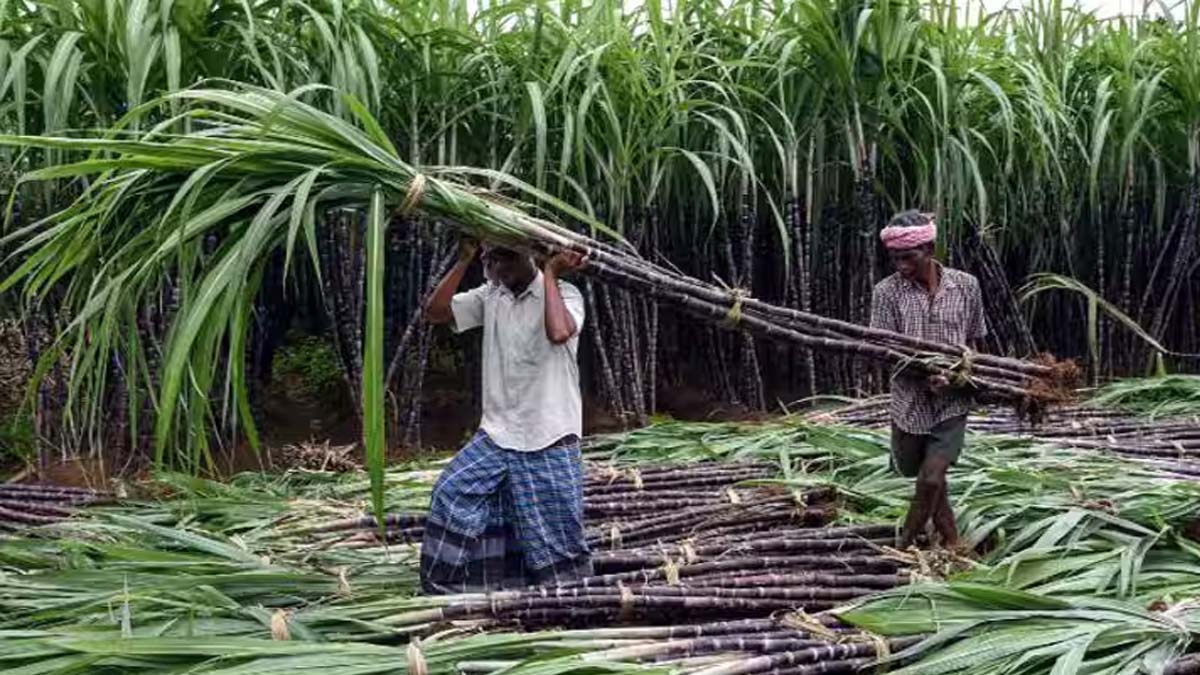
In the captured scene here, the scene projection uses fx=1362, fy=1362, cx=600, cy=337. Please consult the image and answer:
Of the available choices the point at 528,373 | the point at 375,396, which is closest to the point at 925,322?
the point at 528,373

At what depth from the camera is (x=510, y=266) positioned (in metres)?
3.00

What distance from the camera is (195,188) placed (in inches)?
96.7

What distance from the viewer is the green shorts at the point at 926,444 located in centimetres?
332

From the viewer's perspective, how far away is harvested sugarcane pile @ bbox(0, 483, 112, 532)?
369 cm

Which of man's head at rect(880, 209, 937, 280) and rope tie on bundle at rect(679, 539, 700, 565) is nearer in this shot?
rope tie on bundle at rect(679, 539, 700, 565)

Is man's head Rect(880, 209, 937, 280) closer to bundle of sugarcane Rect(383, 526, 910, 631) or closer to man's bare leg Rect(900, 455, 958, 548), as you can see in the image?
man's bare leg Rect(900, 455, 958, 548)

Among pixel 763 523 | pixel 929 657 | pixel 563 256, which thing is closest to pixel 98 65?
pixel 563 256

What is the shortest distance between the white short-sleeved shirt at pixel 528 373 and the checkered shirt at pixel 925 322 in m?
0.82

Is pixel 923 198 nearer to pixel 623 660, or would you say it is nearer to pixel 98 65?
pixel 98 65

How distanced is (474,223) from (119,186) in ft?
2.23

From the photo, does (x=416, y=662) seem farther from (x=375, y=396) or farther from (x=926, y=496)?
(x=926, y=496)

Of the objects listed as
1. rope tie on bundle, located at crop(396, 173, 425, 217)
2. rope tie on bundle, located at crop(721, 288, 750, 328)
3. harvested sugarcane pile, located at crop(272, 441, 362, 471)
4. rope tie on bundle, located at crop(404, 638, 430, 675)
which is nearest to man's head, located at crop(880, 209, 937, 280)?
rope tie on bundle, located at crop(721, 288, 750, 328)

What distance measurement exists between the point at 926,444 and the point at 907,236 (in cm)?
52

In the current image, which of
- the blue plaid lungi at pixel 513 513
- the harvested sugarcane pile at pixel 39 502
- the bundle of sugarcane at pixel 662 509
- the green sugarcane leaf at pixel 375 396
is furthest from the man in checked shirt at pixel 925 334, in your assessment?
the harvested sugarcane pile at pixel 39 502
